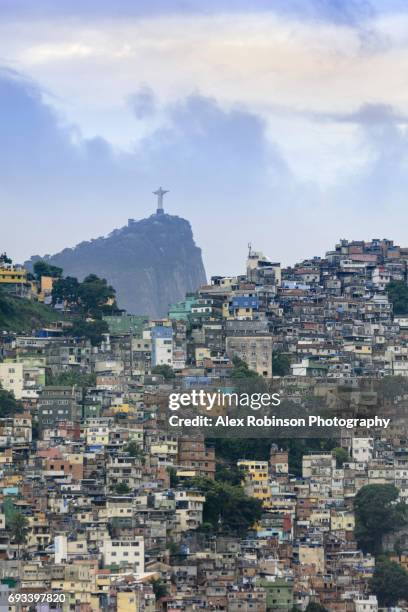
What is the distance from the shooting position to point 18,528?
63.6 meters

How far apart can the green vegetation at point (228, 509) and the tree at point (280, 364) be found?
41.3 ft

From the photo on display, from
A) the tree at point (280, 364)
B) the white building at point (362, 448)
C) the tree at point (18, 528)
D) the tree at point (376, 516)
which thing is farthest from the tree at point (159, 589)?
the tree at point (280, 364)

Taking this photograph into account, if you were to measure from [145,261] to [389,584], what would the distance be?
67.4 m

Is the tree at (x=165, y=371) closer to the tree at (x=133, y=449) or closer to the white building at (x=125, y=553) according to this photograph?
the tree at (x=133, y=449)

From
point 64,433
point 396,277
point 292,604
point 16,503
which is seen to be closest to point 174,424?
point 64,433

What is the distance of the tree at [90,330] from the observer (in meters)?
82.6

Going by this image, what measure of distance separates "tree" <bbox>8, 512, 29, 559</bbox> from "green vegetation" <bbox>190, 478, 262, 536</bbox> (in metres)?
4.01

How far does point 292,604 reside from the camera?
61.2m

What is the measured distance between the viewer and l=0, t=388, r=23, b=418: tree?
73938 mm

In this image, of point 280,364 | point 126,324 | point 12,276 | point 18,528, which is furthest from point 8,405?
point 12,276

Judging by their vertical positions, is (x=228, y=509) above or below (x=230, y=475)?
below

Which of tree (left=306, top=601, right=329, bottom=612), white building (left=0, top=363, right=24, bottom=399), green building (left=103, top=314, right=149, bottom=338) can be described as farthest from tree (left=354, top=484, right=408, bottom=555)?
green building (left=103, top=314, right=149, bottom=338)

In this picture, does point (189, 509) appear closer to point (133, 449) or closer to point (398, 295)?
point (133, 449)

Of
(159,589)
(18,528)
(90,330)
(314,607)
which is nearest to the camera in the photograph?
(159,589)
